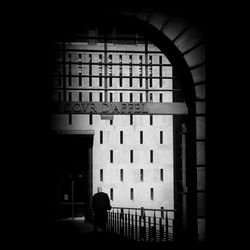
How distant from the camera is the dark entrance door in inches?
1157

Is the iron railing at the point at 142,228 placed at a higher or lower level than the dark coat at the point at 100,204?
lower

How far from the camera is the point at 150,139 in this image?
1288 inches

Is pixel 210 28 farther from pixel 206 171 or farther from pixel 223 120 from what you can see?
pixel 206 171

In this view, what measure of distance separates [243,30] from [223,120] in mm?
1652

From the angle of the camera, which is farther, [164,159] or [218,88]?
[164,159]

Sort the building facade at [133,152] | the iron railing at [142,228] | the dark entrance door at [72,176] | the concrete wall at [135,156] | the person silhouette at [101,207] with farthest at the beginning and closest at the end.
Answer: the concrete wall at [135,156], the building facade at [133,152], the dark entrance door at [72,176], the person silhouette at [101,207], the iron railing at [142,228]

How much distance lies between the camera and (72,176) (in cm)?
3014

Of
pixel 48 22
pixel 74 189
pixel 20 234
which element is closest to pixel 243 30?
pixel 48 22

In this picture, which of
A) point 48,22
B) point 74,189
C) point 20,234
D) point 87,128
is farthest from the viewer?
point 87,128

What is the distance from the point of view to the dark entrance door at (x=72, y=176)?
2939cm

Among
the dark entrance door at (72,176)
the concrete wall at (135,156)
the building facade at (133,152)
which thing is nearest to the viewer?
the dark entrance door at (72,176)

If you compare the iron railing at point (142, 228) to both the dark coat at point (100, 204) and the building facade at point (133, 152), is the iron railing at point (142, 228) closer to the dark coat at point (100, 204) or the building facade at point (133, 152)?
the dark coat at point (100, 204)

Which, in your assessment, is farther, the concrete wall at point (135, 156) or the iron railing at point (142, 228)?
the concrete wall at point (135, 156)

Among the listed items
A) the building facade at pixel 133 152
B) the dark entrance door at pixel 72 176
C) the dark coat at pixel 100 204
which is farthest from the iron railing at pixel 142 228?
the building facade at pixel 133 152
